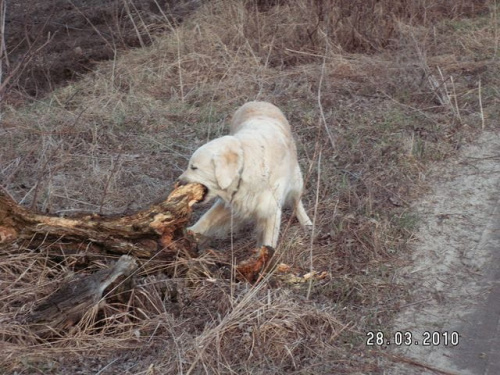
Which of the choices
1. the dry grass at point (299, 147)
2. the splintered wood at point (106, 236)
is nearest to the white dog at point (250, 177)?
the dry grass at point (299, 147)

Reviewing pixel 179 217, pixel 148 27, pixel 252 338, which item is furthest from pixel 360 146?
pixel 148 27

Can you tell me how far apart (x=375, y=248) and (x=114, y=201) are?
6.59 feet

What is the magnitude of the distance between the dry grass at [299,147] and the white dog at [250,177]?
0.17m

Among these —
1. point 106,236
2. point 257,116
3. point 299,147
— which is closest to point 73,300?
point 106,236

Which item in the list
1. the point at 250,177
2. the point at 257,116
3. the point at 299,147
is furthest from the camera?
the point at 299,147

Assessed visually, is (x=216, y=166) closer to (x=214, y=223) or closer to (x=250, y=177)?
(x=250, y=177)

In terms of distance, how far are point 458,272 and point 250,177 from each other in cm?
147

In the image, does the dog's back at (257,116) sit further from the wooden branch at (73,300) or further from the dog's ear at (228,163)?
the wooden branch at (73,300)

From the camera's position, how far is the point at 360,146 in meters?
6.95

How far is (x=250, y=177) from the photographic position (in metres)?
5.02

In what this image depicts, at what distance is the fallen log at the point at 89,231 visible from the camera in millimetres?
4691

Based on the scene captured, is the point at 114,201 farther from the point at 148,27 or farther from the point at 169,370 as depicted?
the point at 148,27

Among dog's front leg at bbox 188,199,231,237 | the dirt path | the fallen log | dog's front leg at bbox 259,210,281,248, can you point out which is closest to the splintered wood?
the fallen log

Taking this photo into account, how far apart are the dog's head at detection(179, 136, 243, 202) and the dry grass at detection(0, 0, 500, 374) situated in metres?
0.51
